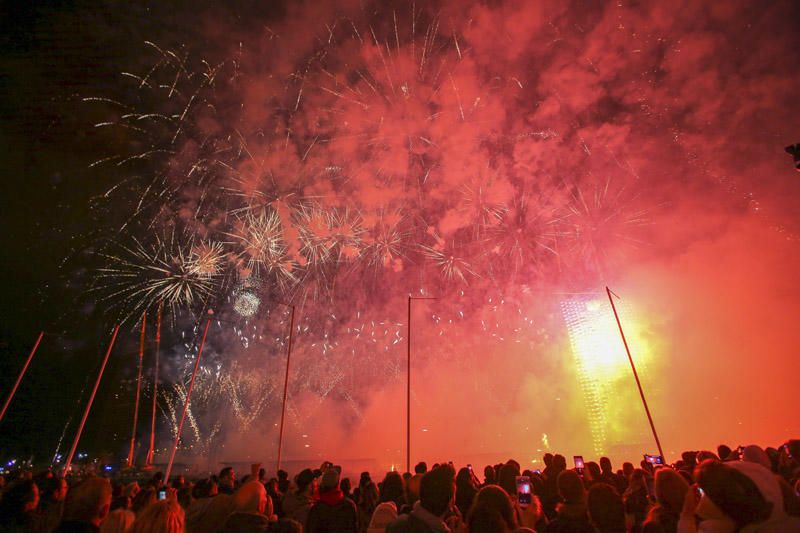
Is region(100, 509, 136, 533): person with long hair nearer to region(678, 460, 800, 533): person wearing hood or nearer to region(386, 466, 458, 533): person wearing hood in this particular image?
region(386, 466, 458, 533): person wearing hood

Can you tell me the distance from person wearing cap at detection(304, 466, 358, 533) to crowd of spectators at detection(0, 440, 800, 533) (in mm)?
11

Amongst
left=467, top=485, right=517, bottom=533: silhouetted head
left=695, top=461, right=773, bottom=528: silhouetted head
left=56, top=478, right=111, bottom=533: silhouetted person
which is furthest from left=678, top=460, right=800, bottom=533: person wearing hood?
left=56, top=478, right=111, bottom=533: silhouetted person

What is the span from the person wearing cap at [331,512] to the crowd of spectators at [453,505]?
1cm

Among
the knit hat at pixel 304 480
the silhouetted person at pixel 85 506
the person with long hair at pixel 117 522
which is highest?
the knit hat at pixel 304 480

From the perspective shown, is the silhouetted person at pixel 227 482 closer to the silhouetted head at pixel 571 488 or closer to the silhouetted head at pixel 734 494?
the silhouetted head at pixel 571 488

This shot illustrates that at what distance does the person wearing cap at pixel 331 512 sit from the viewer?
193 inches

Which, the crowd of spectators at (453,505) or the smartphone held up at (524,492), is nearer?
the crowd of spectators at (453,505)

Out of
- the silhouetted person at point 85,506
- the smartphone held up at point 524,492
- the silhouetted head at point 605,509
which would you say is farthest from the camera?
the smartphone held up at point 524,492

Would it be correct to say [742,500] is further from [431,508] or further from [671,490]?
[431,508]

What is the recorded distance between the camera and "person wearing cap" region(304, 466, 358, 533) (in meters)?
4.91

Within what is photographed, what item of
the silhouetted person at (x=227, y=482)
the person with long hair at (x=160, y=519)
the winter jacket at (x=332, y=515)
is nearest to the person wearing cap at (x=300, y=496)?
the silhouetted person at (x=227, y=482)

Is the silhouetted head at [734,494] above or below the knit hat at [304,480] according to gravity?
below

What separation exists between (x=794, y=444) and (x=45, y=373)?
206 ft

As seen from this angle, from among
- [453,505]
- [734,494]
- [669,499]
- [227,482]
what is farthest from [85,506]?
[227,482]
